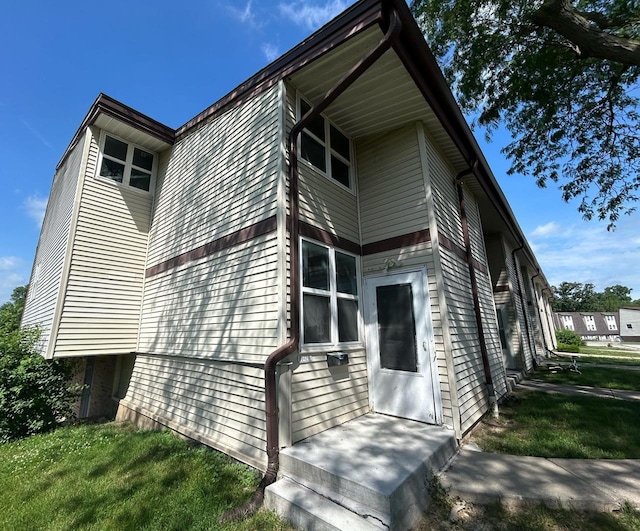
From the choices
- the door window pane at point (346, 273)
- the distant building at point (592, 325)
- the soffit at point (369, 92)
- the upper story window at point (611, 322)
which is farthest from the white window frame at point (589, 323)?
the door window pane at point (346, 273)

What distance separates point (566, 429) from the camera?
4.58 m

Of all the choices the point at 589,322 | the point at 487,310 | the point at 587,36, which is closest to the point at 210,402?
the point at 487,310

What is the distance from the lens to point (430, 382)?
436 centimetres

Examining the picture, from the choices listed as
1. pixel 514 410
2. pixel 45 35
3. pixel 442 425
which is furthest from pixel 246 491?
pixel 45 35

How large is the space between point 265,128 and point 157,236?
4313 mm

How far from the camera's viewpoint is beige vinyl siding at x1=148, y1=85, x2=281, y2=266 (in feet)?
15.2

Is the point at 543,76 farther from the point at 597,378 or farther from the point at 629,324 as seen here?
the point at 629,324

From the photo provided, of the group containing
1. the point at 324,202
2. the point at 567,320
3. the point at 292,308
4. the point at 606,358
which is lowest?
the point at 606,358

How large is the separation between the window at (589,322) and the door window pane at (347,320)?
3073 inches

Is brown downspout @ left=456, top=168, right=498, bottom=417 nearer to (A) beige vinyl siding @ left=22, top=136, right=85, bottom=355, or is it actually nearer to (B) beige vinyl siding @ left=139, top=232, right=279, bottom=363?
(B) beige vinyl siding @ left=139, top=232, right=279, bottom=363

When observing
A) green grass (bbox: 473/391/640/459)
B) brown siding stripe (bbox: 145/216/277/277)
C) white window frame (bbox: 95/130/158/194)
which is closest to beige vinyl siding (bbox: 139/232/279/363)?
brown siding stripe (bbox: 145/216/277/277)

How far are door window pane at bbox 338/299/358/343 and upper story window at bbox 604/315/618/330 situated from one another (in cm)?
8165

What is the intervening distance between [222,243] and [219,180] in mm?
1371

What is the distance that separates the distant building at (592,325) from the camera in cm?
5912
